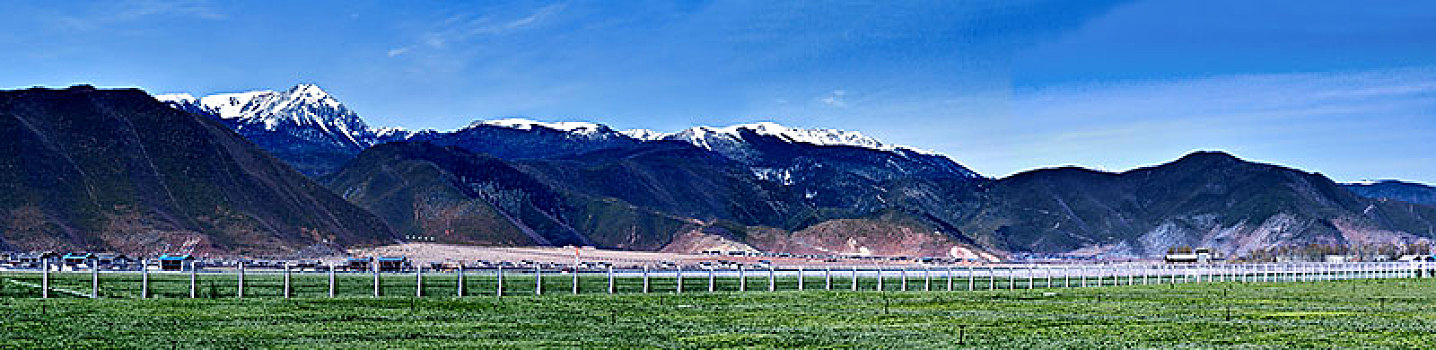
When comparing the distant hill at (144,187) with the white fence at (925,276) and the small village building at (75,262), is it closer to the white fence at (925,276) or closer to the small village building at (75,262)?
the small village building at (75,262)

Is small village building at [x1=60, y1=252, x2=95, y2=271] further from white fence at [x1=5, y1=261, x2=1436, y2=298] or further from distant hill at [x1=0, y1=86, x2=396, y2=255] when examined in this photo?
distant hill at [x1=0, y1=86, x2=396, y2=255]

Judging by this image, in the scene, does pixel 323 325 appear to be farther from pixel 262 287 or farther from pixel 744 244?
pixel 744 244

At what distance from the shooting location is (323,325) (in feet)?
85.4

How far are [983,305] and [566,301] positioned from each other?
31.7ft

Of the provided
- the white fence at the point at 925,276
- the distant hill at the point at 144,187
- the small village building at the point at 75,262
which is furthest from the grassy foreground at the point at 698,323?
the distant hill at the point at 144,187

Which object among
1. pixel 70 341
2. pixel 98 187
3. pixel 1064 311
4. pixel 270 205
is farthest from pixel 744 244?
pixel 70 341

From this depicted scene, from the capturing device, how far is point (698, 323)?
91.8ft

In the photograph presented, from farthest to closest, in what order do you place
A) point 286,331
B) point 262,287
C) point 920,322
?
point 262,287, point 920,322, point 286,331

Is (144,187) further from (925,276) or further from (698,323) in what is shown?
(698,323)

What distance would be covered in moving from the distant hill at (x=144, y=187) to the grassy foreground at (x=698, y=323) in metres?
92.6

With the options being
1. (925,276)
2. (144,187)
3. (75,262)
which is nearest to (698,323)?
(925,276)

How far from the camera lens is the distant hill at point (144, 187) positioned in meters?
122

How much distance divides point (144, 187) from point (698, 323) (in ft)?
385

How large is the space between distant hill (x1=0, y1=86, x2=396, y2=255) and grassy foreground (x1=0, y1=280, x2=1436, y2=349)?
92.6 meters
